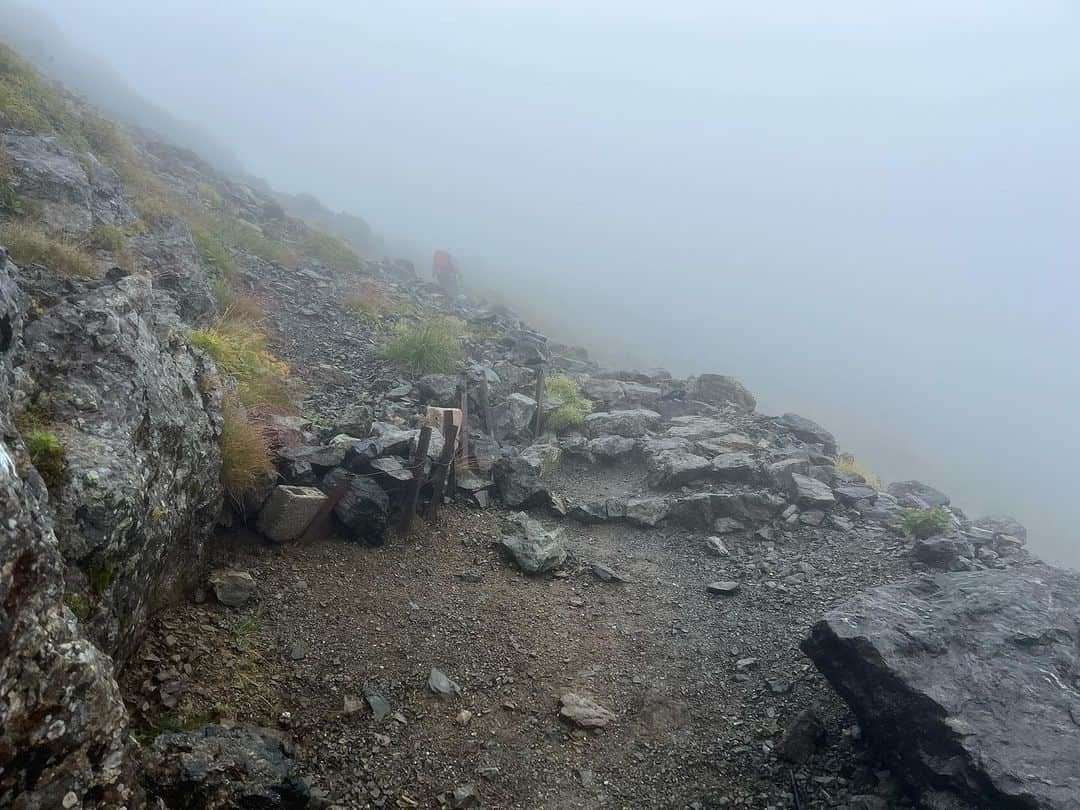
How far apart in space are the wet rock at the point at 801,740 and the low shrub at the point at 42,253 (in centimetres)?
985

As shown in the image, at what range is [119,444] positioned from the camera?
529 centimetres

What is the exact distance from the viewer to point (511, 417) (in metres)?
15.5

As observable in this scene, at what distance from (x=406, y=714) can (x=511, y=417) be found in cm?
953

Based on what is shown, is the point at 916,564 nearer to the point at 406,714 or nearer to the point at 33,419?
the point at 406,714

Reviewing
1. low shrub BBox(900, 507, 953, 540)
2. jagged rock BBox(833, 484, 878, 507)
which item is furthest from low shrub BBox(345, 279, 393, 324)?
low shrub BBox(900, 507, 953, 540)

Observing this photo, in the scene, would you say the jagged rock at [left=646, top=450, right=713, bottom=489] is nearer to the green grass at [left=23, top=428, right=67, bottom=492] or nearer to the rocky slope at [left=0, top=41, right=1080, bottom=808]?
the rocky slope at [left=0, top=41, right=1080, bottom=808]

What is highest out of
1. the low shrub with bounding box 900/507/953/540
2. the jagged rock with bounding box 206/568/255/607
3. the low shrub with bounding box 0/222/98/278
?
the low shrub with bounding box 0/222/98/278

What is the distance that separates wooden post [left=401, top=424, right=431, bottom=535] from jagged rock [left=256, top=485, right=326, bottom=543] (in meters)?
1.42

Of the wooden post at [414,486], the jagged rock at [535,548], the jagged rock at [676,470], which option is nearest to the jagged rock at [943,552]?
the jagged rock at [676,470]

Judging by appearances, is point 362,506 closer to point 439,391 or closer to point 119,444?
point 119,444

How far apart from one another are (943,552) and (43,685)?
11.7m

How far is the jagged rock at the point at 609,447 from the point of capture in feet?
48.7

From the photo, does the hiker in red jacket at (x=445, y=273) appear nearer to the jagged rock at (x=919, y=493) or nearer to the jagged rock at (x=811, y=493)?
the jagged rock at (x=919, y=493)

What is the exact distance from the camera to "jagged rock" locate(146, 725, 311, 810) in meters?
4.45
